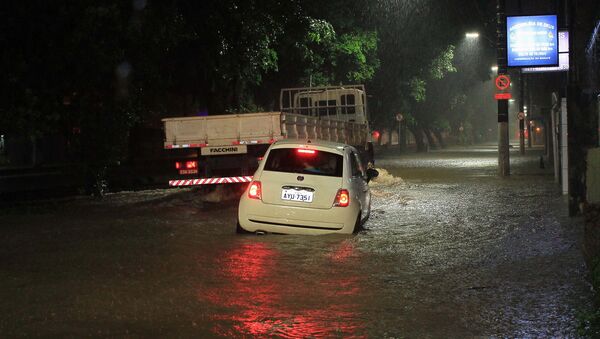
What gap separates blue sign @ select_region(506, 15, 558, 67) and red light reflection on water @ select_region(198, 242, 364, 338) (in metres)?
15.5

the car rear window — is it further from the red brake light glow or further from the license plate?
the license plate

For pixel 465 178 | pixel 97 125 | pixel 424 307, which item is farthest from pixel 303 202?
pixel 465 178

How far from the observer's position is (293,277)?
28.6 feet

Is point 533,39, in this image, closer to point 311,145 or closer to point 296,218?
point 311,145

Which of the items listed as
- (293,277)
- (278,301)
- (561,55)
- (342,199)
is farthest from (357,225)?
(561,55)

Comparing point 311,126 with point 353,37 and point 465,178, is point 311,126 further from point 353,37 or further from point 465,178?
point 353,37

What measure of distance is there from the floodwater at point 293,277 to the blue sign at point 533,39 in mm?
9128

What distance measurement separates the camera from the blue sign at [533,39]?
23.2 metres

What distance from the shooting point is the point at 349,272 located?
9023 mm

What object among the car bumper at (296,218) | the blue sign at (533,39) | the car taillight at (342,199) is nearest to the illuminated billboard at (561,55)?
the blue sign at (533,39)

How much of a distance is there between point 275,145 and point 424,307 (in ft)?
18.1

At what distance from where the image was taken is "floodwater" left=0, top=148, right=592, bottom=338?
6.59 meters

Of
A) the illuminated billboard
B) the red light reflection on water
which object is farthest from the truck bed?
the illuminated billboard

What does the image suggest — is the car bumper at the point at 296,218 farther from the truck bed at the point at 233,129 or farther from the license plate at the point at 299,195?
the truck bed at the point at 233,129
